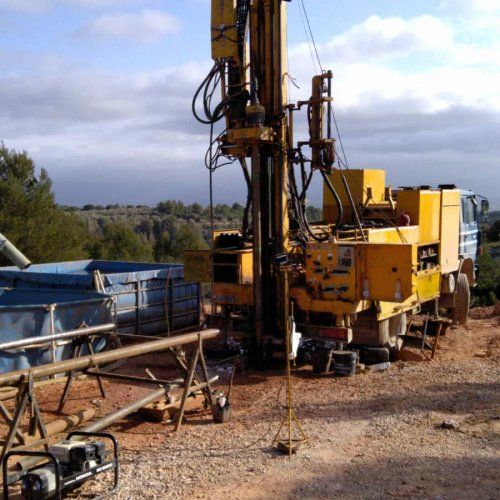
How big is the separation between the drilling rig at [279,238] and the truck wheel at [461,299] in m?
A: 2.57

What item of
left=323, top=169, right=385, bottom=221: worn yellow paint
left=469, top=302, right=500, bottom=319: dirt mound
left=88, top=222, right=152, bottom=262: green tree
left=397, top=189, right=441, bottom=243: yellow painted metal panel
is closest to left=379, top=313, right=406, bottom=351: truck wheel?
left=397, top=189, right=441, bottom=243: yellow painted metal panel

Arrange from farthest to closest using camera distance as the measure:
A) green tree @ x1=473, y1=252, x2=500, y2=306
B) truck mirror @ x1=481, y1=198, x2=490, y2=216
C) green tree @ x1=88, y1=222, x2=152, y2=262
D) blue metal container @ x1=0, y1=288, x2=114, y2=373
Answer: green tree @ x1=88, y1=222, x2=152, y2=262 → green tree @ x1=473, y1=252, x2=500, y2=306 → truck mirror @ x1=481, y1=198, x2=490, y2=216 → blue metal container @ x1=0, y1=288, x2=114, y2=373

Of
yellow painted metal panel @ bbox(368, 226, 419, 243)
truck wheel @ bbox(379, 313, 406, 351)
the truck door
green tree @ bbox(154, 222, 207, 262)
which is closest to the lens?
yellow painted metal panel @ bbox(368, 226, 419, 243)

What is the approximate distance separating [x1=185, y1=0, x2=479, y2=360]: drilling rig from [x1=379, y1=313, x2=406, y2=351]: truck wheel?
36 mm

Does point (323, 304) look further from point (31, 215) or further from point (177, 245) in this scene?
point (177, 245)

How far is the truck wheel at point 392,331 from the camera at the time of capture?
36.6 ft

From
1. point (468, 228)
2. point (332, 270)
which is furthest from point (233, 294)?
point (468, 228)

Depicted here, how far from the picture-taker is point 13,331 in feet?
32.5

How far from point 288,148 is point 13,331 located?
5158mm

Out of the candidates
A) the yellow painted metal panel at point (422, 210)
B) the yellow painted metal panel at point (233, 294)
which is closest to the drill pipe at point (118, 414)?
the yellow painted metal panel at point (233, 294)

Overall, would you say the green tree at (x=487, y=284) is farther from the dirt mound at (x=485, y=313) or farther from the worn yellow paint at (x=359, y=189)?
the worn yellow paint at (x=359, y=189)

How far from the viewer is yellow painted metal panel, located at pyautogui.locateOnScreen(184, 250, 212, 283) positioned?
1148cm

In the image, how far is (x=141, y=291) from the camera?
13.9 metres

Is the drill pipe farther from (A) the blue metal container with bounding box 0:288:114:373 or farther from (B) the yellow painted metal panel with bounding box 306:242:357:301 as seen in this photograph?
(B) the yellow painted metal panel with bounding box 306:242:357:301
